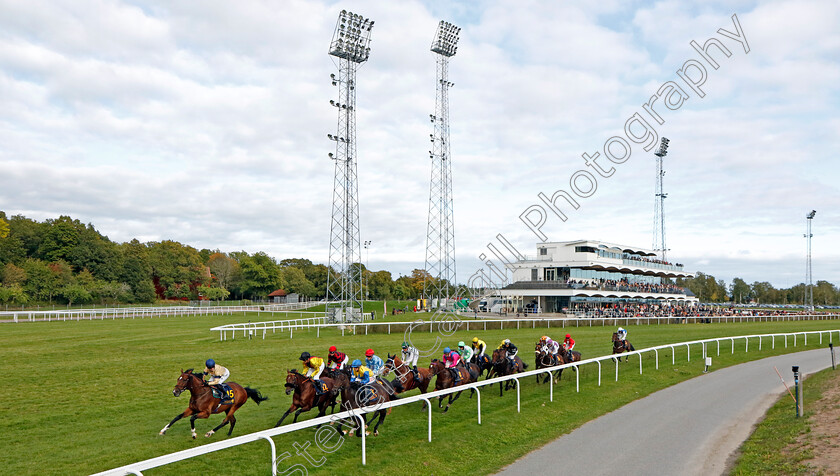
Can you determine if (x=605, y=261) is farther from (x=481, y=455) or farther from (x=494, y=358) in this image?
(x=481, y=455)

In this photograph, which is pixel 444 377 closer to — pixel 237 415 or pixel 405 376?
pixel 405 376

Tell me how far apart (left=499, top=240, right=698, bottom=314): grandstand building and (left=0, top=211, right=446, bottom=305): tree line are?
39.5ft

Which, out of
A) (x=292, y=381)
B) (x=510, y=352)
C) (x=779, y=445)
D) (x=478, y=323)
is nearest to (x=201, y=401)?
(x=292, y=381)

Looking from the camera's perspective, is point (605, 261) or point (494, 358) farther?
point (605, 261)

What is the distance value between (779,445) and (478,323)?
22.5 metres

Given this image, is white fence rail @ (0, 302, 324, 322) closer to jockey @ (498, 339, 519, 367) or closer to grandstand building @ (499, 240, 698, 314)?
grandstand building @ (499, 240, 698, 314)

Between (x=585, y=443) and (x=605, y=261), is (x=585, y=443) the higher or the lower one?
the lower one

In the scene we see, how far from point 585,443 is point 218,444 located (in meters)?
5.26

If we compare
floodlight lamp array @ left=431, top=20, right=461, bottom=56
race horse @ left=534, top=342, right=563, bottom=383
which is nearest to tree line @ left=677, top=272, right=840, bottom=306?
floodlight lamp array @ left=431, top=20, right=461, bottom=56

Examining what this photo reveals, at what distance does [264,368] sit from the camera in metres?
14.9

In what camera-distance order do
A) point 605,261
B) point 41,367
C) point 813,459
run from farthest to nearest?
1. point 605,261
2. point 41,367
3. point 813,459

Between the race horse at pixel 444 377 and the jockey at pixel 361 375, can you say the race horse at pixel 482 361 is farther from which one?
the jockey at pixel 361 375

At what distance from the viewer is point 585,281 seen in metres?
51.6

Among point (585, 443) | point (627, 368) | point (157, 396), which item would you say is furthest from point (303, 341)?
point (585, 443)
